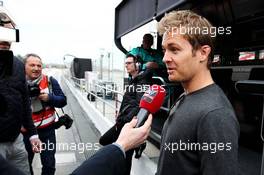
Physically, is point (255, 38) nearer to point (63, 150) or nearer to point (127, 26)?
point (127, 26)

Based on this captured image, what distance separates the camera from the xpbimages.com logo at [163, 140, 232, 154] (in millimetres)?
891

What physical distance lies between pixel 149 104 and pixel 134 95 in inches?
54.3

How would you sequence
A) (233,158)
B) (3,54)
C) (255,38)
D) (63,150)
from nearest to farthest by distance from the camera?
(233,158) < (3,54) < (255,38) < (63,150)

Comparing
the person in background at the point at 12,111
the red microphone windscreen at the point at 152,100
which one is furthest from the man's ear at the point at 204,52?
the person in background at the point at 12,111

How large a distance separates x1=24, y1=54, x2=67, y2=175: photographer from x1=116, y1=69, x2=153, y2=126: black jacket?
87 cm

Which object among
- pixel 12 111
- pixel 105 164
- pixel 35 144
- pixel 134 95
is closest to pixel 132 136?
pixel 105 164

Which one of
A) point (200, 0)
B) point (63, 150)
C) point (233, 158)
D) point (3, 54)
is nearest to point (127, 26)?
point (200, 0)

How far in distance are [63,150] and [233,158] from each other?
4111mm

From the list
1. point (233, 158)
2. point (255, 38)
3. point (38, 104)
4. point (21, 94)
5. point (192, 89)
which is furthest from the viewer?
point (255, 38)

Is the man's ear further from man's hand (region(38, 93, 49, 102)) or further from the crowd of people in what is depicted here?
man's hand (region(38, 93, 49, 102))

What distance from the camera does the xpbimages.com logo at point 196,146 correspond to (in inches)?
35.1

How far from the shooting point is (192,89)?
1123mm

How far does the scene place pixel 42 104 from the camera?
9.29 feet

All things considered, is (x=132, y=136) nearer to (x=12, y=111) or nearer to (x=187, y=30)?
(x=187, y=30)
